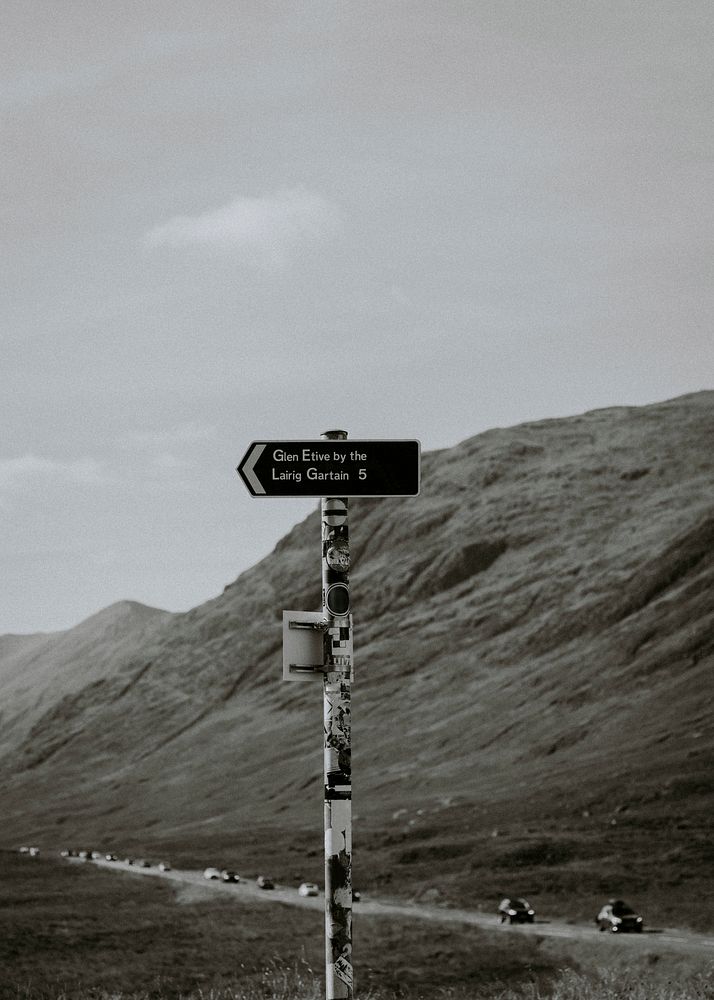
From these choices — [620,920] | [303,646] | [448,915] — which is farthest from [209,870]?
[303,646]

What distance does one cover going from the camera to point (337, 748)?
9.87 metres

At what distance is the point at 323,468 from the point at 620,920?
5807 centimetres

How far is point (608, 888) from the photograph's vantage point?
85.7 metres

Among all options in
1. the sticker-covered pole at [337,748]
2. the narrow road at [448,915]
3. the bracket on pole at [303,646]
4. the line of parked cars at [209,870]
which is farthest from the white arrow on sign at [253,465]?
the line of parked cars at [209,870]

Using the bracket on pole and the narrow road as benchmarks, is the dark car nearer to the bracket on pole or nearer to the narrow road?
the narrow road

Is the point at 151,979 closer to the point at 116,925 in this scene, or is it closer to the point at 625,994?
the point at 116,925

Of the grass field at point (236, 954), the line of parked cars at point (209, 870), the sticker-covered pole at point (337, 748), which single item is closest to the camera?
the sticker-covered pole at point (337, 748)

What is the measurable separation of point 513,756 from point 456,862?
53886 millimetres

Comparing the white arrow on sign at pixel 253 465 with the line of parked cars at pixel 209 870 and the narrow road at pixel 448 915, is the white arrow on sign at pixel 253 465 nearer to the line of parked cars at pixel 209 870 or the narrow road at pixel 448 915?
the narrow road at pixel 448 915

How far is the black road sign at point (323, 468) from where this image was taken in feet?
34.0

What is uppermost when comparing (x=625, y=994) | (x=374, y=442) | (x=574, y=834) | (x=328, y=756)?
(x=374, y=442)

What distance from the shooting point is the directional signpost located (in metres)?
9.63

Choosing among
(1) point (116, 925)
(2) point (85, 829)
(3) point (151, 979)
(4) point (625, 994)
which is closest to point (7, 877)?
(1) point (116, 925)

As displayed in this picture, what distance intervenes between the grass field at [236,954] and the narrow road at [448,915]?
2062 millimetres
